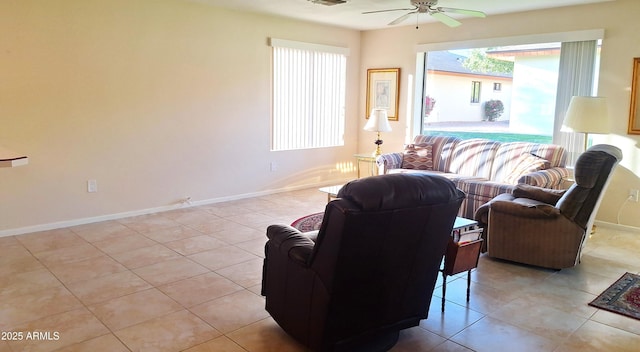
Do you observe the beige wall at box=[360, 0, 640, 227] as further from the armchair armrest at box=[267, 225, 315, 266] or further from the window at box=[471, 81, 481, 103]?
the armchair armrest at box=[267, 225, 315, 266]

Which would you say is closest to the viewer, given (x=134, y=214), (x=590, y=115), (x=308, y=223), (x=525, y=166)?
(x=590, y=115)

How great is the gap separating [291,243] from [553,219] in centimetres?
235

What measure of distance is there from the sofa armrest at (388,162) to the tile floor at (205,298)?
6.64ft

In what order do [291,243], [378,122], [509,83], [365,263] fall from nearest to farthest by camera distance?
1. [365,263]
2. [291,243]
3. [378,122]
4. [509,83]

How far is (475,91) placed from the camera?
889 centimetres

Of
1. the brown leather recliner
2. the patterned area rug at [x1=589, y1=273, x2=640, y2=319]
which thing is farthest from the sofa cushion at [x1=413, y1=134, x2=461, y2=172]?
the brown leather recliner

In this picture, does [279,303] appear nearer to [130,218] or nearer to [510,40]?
[130,218]

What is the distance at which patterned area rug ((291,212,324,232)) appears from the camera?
15.0 feet

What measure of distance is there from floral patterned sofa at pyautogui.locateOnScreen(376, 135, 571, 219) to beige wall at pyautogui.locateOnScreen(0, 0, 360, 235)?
186 centimetres

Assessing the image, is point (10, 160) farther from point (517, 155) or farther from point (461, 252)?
point (517, 155)

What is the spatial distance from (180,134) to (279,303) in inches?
137

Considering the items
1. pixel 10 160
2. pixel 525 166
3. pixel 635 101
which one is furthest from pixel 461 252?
pixel 635 101

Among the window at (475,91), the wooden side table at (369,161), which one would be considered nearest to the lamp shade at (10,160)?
the wooden side table at (369,161)

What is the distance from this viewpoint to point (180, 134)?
5465mm
